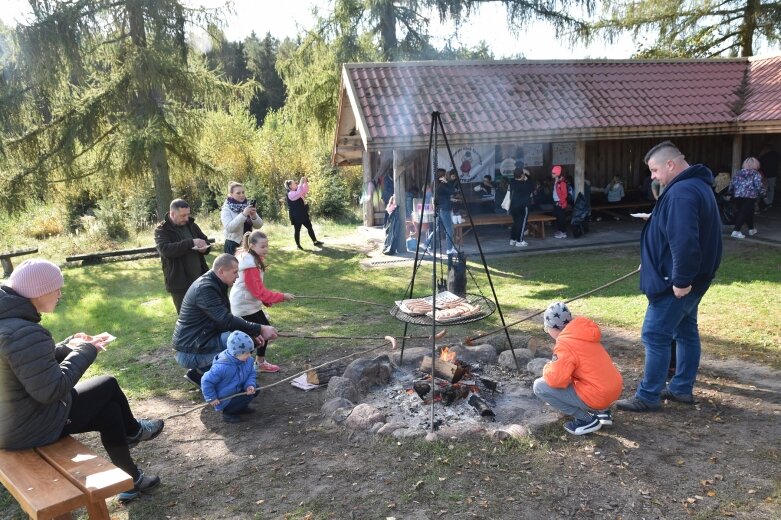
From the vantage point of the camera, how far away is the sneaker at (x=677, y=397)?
488cm

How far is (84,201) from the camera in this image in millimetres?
21109

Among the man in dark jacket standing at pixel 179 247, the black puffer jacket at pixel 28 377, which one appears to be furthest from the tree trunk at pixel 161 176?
the black puffer jacket at pixel 28 377

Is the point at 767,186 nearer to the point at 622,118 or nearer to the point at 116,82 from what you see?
the point at 622,118

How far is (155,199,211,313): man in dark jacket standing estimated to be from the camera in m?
6.47

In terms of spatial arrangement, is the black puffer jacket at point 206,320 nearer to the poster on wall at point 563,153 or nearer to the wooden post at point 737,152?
the poster on wall at point 563,153

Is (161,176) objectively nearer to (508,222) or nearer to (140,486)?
(508,222)

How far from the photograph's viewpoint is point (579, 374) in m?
4.29

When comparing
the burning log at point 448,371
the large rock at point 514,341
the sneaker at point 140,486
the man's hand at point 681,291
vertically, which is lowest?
the sneaker at point 140,486

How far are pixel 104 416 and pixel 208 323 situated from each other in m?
1.55

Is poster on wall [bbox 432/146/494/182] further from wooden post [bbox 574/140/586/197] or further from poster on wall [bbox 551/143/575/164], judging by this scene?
wooden post [bbox 574/140/586/197]

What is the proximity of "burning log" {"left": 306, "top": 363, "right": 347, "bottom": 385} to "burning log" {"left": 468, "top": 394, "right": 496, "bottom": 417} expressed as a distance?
56.1 inches

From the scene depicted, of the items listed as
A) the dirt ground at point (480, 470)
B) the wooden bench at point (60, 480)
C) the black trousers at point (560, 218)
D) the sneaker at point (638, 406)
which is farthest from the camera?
the black trousers at point (560, 218)

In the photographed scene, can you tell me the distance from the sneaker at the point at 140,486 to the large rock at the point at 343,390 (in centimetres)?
163

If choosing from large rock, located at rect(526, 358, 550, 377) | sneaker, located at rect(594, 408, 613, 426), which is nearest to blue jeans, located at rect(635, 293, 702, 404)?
sneaker, located at rect(594, 408, 613, 426)
